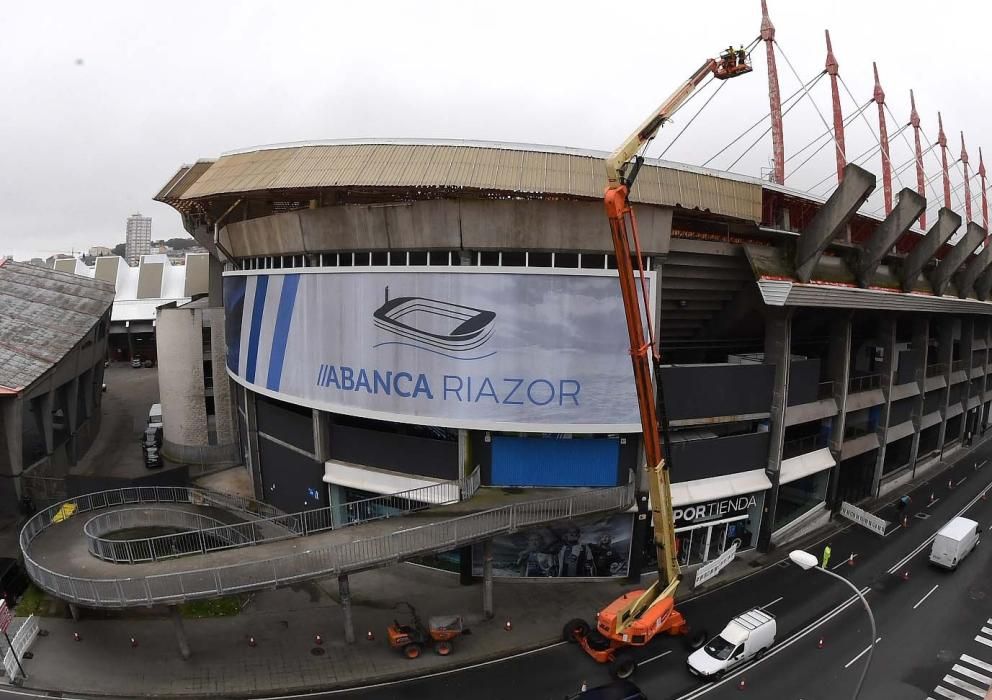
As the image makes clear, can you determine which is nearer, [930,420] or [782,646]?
[782,646]

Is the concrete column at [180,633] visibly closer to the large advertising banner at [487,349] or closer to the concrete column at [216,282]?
the large advertising banner at [487,349]

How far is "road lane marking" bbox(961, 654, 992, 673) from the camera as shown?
2073 centimetres

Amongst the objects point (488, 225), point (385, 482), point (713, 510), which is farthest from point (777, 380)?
point (385, 482)

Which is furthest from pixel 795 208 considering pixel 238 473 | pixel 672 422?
pixel 238 473

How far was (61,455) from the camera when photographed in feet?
125

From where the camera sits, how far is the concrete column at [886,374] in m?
35.8

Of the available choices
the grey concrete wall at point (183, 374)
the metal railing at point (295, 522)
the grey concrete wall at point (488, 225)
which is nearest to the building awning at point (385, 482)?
the metal railing at point (295, 522)

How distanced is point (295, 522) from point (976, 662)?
96.1 feet

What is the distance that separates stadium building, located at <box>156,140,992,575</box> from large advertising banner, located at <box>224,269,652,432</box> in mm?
86

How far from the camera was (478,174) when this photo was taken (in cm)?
2223

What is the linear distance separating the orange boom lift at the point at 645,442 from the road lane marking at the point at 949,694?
8.40 meters

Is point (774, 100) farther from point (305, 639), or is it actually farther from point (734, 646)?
point (305, 639)

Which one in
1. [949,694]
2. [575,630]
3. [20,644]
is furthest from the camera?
[575,630]

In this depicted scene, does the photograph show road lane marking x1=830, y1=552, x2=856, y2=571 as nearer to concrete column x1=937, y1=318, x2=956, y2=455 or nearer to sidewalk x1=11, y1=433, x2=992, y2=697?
sidewalk x1=11, y1=433, x2=992, y2=697
